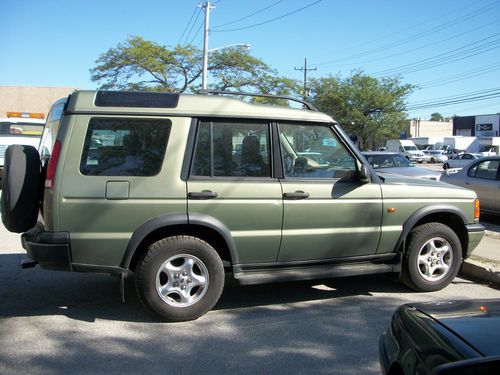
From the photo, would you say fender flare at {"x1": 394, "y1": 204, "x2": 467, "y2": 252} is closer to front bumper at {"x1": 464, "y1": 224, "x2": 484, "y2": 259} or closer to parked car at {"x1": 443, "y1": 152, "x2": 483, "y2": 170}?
front bumper at {"x1": 464, "y1": 224, "x2": 484, "y2": 259}

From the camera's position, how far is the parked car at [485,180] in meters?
10.1

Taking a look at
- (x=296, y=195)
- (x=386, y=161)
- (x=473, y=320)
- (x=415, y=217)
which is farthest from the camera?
(x=386, y=161)

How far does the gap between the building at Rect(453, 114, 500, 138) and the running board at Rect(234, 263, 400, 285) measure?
66537 millimetres

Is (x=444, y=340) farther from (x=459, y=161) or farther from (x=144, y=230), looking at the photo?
(x=459, y=161)

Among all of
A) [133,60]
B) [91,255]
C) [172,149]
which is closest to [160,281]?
[91,255]

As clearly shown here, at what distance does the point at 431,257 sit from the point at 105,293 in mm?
3550

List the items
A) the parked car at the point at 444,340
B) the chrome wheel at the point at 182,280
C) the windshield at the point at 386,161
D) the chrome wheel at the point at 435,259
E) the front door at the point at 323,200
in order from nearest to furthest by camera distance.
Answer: the parked car at the point at 444,340, the chrome wheel at the point at 182,280, the front door at the point at 323,200, the chrome wheel at the point at 435,259, the windshield at the point at 386,161

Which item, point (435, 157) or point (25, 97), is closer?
point (25, 97)

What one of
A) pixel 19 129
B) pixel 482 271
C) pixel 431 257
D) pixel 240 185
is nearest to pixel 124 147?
pixel 240 185

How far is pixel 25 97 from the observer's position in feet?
127

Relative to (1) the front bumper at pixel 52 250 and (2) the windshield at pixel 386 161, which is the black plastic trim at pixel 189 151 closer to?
(1) the front bumper at pixel 52 250

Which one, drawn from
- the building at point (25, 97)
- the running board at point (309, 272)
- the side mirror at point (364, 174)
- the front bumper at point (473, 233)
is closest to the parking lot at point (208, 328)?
the running board at point (309, 272)

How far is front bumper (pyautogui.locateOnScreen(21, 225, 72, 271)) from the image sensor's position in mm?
4199

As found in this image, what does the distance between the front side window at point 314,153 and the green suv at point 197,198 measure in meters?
0.01
